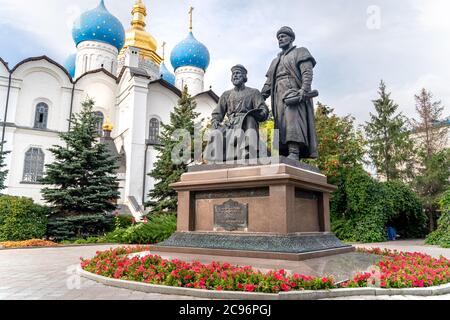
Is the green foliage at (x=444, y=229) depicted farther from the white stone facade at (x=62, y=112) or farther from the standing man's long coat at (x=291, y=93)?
the white stone facade at (x=62, y=112)

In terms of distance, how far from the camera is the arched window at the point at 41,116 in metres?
27.8

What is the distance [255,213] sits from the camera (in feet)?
19.8

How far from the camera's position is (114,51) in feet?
113

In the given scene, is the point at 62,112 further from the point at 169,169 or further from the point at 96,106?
the point at 169,169

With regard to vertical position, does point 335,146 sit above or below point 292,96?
above

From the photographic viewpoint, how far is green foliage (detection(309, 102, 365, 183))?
677 inches

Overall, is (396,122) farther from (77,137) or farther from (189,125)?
(77,137)

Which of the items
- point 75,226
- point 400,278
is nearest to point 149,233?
point 75,226

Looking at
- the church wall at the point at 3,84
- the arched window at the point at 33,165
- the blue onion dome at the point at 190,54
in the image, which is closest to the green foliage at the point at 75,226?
the arched window at the point at 33,165

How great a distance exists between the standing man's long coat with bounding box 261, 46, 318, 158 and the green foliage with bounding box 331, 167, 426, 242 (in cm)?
1077

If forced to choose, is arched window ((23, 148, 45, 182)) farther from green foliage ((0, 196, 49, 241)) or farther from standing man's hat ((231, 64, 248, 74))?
standing man's hat ((231, 64, 248, 74))

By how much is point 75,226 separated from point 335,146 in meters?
12.9

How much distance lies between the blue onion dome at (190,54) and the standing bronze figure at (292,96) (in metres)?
32.9
